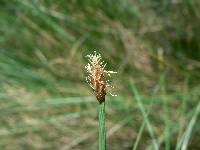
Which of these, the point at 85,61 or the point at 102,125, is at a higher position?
the point at 85,61

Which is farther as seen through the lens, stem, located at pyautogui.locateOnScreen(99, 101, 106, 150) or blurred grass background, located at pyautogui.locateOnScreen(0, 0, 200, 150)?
blurred grass background, located at pyautogui.locateOnScreen(0, 0, 200, 150)

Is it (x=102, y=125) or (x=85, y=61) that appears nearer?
(x=102, y=125)

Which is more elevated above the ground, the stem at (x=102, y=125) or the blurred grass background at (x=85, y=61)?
the blurred grass background at (x=85, y=61)

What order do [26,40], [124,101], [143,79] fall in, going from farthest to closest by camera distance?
[26,40] → [143,79] → [124,101]

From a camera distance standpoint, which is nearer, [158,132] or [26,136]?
[158,132]

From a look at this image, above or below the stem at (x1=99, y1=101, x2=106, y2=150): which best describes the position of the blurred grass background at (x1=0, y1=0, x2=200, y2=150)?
above

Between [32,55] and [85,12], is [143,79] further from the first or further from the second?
[32,55]

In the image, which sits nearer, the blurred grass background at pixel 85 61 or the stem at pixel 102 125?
the stem at pixel 102 125

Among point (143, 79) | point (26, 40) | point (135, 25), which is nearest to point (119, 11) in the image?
point (135, 25)
